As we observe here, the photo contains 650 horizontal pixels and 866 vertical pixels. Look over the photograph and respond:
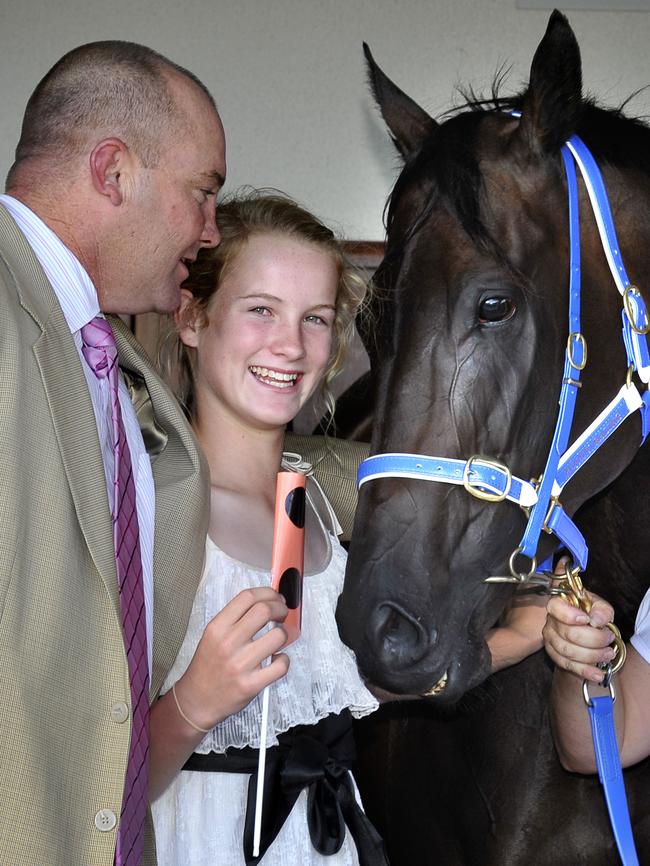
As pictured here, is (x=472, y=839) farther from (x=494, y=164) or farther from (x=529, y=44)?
(x=529, y=44)

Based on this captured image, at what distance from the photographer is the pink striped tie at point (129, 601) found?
Result: 125 cm

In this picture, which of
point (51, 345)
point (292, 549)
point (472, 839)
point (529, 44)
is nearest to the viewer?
point (51, 345)

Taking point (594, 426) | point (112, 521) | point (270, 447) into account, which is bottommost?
point (270, 447)

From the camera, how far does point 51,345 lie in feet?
3.85

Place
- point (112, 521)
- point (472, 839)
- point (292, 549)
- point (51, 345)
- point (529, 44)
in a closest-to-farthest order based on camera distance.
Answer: point (51, 345), point (112, 521), point (292, 549), point (472, 839), point (529, 44)

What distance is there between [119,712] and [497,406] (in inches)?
24.3

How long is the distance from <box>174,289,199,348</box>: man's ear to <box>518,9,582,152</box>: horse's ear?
625mm

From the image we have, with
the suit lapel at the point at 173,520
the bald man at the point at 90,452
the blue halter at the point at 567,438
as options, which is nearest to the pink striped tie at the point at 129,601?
the bald man at the point at 90,452

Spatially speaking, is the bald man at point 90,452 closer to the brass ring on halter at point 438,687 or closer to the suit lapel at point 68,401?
the suit lapel at point 68,401

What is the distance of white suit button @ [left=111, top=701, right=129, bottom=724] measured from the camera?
1.17m

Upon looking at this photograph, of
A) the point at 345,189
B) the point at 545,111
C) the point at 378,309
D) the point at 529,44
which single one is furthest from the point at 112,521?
the point at 529,44

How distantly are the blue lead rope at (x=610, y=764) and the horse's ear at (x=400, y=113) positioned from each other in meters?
0.92

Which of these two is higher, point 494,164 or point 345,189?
point 494,164

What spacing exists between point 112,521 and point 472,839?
901 millimetres
